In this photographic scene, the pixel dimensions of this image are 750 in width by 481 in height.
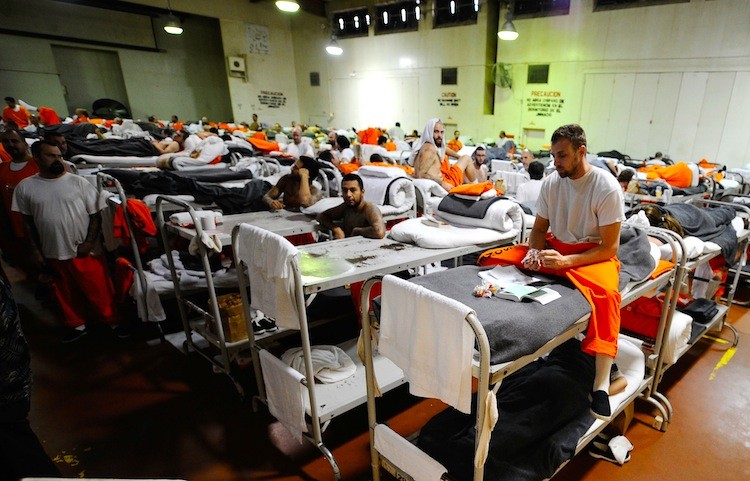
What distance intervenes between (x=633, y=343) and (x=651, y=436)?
677 mm

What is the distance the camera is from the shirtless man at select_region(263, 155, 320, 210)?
15.5ft

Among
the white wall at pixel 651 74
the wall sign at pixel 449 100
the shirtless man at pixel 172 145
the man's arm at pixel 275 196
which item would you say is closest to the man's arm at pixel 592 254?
the man's arm at pixel 275 196

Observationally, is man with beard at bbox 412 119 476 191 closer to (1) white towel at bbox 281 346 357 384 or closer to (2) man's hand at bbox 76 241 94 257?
(1) white towel at bbox 281 346 357 384

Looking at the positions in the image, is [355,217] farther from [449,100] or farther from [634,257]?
[449,100]

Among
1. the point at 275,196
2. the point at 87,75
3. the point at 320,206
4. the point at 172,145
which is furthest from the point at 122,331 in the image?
the point at 87,75

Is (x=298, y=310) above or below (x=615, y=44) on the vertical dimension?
below

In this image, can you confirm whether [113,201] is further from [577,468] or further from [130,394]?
[577,468]

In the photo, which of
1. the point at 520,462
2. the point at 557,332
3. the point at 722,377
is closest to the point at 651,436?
the point at 722,377

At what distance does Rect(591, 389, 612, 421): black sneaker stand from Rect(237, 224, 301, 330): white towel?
188 cm

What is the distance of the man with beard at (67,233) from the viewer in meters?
3.77

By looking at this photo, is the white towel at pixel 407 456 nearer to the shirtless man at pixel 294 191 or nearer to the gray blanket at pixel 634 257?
the gray blanket at pixel 634 257

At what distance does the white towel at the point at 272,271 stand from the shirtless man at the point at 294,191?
2077 mm

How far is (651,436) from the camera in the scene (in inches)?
116

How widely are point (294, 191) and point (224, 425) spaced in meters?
2.61
